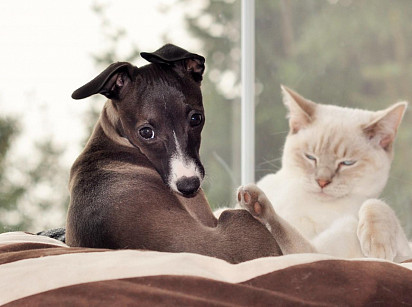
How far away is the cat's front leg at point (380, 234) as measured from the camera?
58.9 inches

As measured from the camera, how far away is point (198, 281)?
979 mm

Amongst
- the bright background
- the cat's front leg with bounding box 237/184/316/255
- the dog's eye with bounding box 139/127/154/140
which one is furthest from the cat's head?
the bright background

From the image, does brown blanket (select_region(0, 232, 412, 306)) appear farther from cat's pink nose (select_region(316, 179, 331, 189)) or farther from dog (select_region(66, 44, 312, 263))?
cat's pink nose (select_region(316, 179, 331, 189))

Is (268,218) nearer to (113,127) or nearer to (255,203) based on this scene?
(255,203)

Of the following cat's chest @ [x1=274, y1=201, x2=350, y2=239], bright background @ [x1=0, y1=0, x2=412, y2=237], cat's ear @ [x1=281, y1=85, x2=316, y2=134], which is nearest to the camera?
cat's chest @ [x1=274, y1=201, x2=350, y2=239]

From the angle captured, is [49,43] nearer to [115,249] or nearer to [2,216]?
[2,216]

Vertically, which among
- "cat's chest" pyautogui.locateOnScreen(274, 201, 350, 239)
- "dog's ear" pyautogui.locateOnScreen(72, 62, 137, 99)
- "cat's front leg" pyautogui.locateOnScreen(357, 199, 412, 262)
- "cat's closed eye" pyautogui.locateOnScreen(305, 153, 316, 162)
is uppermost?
"dog's ear" pyautogui.locateOnScreen(72, 62, 137, 99)

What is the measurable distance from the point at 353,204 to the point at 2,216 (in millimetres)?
2896

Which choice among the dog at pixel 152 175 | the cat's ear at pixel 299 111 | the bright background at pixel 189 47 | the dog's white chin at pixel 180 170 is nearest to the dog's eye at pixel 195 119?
the dog at pixel 152 175

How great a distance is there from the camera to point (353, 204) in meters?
1.96

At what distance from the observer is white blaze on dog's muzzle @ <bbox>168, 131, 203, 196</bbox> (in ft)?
4.32

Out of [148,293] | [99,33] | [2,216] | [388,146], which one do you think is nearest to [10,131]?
[2,216]

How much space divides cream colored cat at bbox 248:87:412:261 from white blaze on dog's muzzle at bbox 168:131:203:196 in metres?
0.49

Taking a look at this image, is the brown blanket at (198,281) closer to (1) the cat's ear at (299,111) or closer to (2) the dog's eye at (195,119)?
(2) the dog's eye at (195,119)
